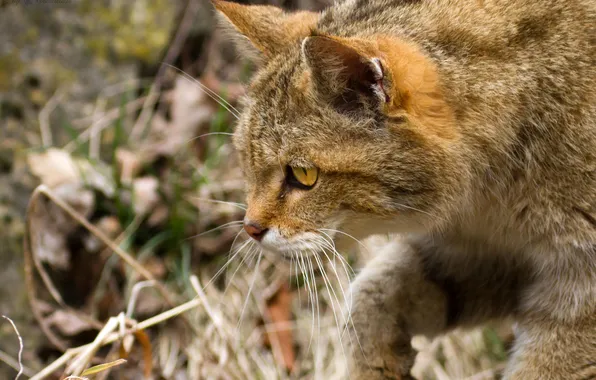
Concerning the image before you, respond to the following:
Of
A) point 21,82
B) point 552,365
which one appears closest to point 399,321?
point 552,365

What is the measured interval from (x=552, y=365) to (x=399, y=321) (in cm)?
42

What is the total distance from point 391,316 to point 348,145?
0.58 m

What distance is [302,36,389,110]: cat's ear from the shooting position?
1438mm

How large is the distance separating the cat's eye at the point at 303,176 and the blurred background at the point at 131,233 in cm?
59

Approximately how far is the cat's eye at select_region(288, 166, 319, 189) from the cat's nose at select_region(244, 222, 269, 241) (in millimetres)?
119

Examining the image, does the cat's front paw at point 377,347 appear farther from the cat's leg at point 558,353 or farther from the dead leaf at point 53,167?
the dead leaf at point 53,167

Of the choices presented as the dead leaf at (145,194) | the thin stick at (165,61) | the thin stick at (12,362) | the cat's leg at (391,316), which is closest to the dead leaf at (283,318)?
the dead leaf at (145,194)

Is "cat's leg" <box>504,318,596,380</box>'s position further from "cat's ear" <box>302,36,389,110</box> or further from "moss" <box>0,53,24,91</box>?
"moss" <box>0,53,24,91</box>

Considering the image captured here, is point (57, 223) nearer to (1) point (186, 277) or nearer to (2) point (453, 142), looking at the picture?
(1) point (186, 277)

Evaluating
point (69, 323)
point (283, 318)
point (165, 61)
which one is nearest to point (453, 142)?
point (283, 318)

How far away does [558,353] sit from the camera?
5.60ft

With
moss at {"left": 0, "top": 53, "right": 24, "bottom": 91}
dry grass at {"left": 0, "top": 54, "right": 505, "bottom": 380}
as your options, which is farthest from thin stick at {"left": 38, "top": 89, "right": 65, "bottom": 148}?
moss at {"left": 0, "top": 53, "right": 24, "bottom": 91}

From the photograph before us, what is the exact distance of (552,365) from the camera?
171cm

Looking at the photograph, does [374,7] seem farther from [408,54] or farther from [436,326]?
[436,326]
